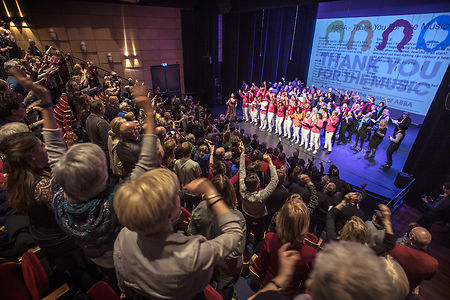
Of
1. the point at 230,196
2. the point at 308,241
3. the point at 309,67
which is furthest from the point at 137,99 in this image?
the point at 309,67

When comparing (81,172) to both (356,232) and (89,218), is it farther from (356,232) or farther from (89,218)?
(356,232)

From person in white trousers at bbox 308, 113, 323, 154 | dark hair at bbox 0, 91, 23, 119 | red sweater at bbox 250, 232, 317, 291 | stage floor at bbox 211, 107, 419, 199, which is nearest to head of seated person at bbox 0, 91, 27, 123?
dark hair at bbox 0, 91, 23, 119

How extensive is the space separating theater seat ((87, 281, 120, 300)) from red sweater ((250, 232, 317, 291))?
1.09 meters

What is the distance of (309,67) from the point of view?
521 inches

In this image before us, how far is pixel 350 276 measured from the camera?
826mm

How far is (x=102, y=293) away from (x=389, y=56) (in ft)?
40.1

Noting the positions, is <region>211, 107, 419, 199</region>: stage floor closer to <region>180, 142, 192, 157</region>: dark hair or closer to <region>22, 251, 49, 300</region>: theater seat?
<region>180, 142, 192, 157</region>: dark hair

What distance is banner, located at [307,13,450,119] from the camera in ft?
26.8

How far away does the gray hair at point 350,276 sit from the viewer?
0.80m

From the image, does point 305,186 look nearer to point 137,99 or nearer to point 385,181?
point 137,99

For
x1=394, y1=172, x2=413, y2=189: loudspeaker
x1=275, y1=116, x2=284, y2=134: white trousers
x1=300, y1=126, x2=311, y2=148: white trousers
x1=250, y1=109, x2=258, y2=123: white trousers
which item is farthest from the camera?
x1=250, y1=109, x2=258, y2=123: white trousers

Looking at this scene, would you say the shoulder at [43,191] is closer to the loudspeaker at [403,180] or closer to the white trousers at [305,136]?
the loudspeaker at [403,180]

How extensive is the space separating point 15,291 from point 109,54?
11.1 m

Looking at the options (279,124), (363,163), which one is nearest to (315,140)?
(363,163)
